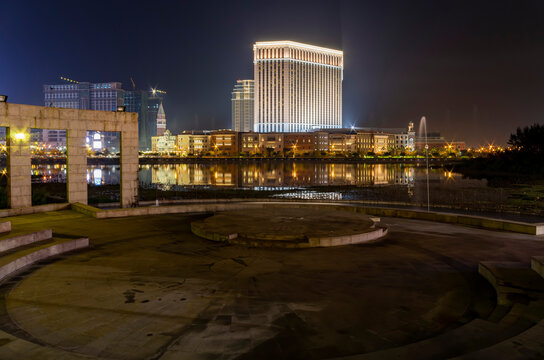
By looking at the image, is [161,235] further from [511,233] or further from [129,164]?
[511,233]

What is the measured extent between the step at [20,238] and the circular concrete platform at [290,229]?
4.53 meters

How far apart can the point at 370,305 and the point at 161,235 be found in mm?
8425

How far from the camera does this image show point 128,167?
20.5 m

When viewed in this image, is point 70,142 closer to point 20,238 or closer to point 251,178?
Result: point 20,238

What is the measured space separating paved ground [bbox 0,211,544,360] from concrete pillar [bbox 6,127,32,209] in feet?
21.5

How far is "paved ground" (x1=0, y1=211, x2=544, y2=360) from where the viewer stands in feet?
20.6

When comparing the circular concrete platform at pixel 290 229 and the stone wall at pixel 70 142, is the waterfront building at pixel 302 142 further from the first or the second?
the circular concrete platform at pixel 290 229

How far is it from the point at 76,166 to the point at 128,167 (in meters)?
2.34

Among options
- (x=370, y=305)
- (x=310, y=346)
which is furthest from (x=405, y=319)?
(x=310, y=346)

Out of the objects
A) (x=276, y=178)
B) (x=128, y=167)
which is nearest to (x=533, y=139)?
(x=276, y=178)

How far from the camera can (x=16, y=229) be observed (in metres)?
12.9

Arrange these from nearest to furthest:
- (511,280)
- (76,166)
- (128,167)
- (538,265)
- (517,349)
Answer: (517,349)
(511,280)
(538,265)
(76,166)
(128,167)

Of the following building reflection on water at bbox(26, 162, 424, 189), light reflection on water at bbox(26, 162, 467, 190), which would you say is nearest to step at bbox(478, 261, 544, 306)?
light reflection on water at bbox(26, 162, 467, 190)

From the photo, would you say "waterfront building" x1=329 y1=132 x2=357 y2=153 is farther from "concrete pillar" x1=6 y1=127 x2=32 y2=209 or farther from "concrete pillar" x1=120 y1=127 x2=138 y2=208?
"concrete pillar" x1=6 y1=127 x2=32 y2=209
